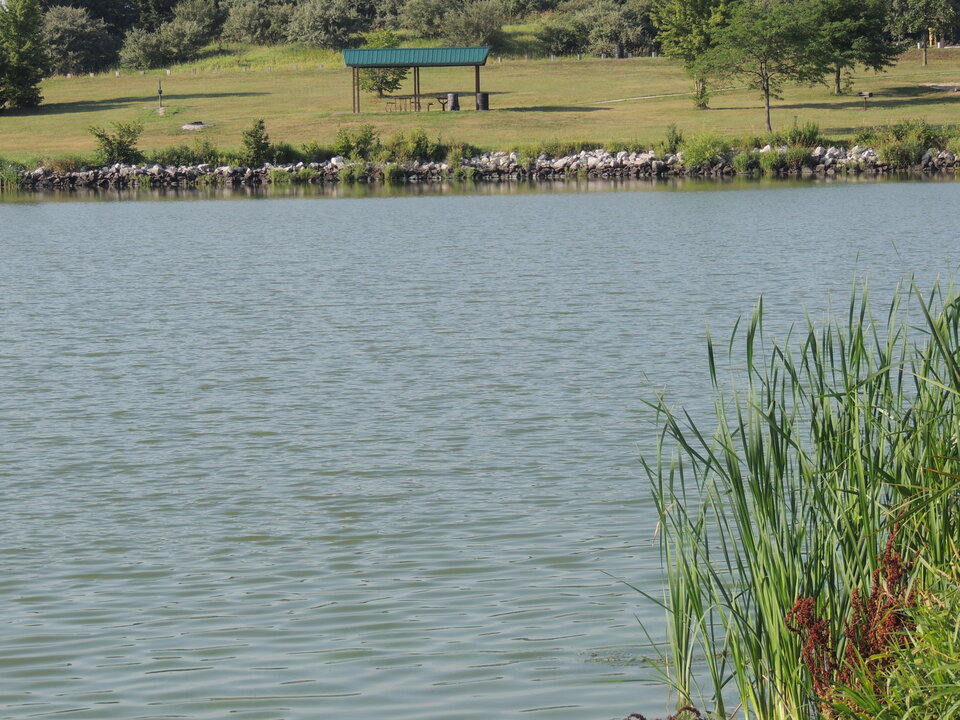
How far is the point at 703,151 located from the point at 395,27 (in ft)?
170

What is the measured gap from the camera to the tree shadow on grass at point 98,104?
7575 centimetres

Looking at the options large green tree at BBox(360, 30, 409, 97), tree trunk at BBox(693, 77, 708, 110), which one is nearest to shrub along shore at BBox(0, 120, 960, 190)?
tree trunk at BBox(693, 77, 708, 110)

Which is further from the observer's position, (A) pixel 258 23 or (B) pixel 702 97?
(A) pixel 258 23

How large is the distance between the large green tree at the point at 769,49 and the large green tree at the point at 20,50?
38.4 meters

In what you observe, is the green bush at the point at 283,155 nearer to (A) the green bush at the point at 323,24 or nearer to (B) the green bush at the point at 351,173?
(B) the green bush at the point at 351,173

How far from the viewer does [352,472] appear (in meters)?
11.2

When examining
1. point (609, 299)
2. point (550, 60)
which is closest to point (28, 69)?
point (550, 60)

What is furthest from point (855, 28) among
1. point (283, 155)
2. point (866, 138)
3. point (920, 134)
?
point (283, 155)

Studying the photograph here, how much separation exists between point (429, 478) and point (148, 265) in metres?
19.0

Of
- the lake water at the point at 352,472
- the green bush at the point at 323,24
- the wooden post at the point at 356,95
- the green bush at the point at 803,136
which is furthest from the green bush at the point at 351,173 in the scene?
the green bush at the point at 323,24

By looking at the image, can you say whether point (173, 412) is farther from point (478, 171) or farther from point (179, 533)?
point (478, 171)

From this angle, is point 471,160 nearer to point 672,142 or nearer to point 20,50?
point 672,142

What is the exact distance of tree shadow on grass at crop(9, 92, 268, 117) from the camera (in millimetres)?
75750

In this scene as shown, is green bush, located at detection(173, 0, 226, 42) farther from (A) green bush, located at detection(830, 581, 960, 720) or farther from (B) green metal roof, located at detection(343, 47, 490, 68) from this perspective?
(A) green bush, located at detection(830, 581, 960, 720)
